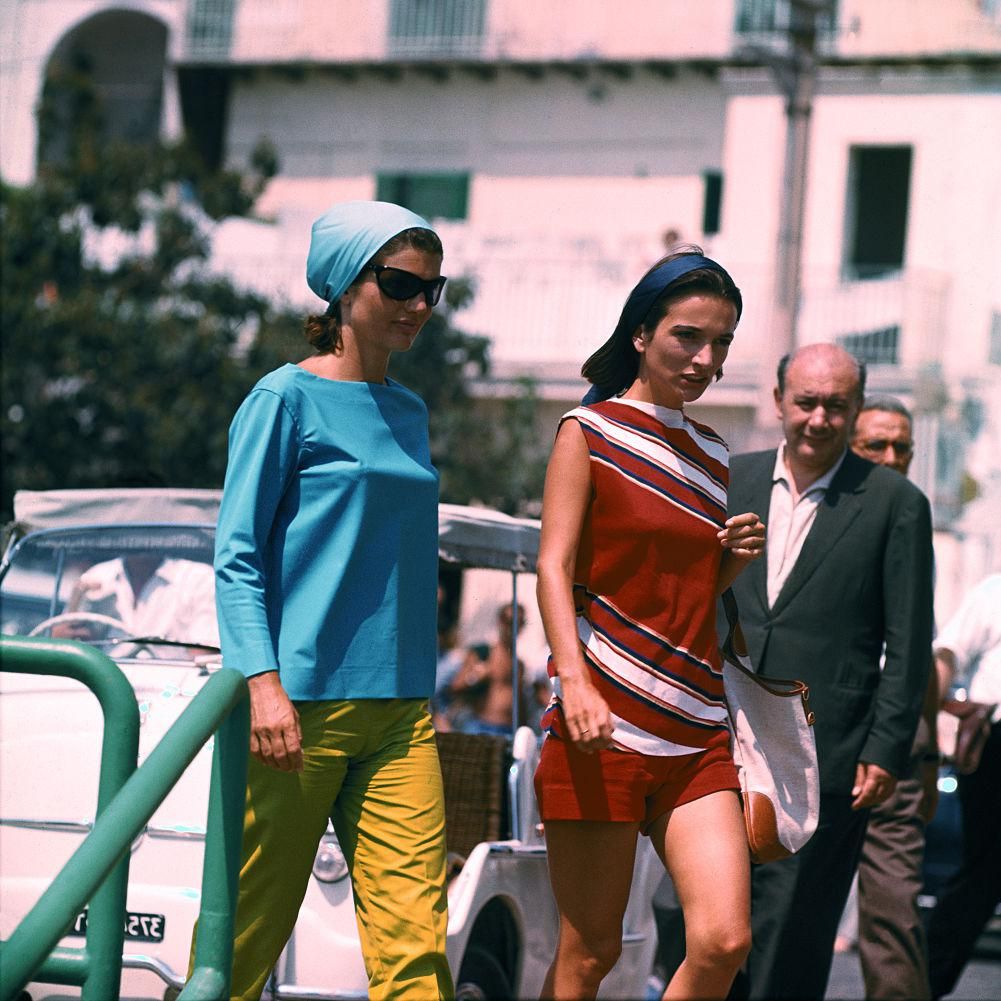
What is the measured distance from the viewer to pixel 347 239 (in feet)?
15.0

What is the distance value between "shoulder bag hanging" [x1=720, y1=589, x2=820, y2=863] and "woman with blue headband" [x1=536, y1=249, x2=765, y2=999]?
11 cm

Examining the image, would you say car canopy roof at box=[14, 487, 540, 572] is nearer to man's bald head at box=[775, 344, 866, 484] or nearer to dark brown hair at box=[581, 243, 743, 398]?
man's bald head at box=[775, 344, 866, 484]

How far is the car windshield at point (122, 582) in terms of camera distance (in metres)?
6.93

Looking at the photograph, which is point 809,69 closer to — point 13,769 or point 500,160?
point 500,160

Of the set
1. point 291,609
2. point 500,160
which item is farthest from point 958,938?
point 500,160

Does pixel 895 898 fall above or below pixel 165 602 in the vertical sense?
below

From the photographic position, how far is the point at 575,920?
14.6ft

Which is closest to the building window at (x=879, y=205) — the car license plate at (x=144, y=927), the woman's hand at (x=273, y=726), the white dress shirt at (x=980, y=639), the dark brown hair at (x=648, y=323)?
the white dress shirt at (x=980, y=639)

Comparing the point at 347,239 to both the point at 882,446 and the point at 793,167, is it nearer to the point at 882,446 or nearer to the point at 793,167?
the point at 882,446

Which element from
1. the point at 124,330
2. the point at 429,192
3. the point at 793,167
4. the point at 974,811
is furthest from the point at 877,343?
the point at 974,811

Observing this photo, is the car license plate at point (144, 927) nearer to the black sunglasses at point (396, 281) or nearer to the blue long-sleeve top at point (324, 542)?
the blue long-sleeve top at point (324, 542)

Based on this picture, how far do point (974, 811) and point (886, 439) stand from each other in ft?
5.17

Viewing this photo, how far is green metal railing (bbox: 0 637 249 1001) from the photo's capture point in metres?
3.62

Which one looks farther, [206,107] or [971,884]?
[206,107]
